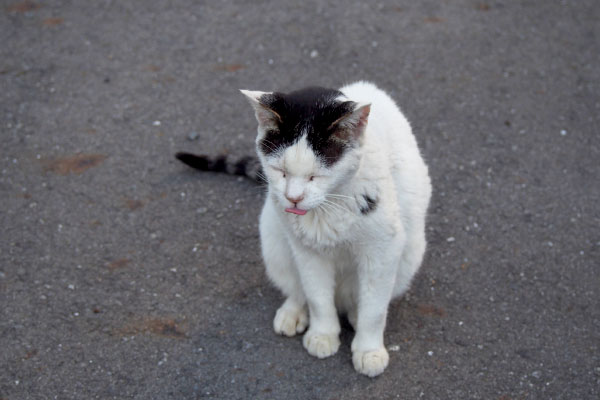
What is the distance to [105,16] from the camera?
6.30 meters

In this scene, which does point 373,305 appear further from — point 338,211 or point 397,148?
point 397,148

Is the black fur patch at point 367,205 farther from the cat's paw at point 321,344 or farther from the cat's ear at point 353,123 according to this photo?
the cat's paw at point 321,344

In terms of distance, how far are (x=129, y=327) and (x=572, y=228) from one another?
10.0 feet

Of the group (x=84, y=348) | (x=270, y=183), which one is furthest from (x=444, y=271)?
(x=84, y=348)

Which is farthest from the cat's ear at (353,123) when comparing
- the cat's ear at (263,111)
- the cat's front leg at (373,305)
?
the cat's front leg at (373,305)

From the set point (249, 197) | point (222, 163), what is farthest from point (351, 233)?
point (222, 163)

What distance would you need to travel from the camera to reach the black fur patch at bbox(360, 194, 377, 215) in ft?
9.86

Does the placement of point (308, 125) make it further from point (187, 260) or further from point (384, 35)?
point (384, 35)

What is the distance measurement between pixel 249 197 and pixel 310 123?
1.85 meters

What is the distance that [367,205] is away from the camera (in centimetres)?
301

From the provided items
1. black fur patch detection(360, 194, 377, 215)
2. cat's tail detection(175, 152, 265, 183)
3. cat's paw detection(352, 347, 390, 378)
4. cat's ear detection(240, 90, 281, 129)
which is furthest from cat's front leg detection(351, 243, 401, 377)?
cat's tail detection(175, 152, 265, 183)

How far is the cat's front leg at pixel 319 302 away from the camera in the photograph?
10.8 ft

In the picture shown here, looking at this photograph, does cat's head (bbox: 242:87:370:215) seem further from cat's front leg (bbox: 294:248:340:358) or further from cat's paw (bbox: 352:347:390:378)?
cat's paw (bbox: 352:347:390:378)

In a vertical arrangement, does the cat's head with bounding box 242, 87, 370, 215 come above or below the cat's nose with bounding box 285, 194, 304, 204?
above
